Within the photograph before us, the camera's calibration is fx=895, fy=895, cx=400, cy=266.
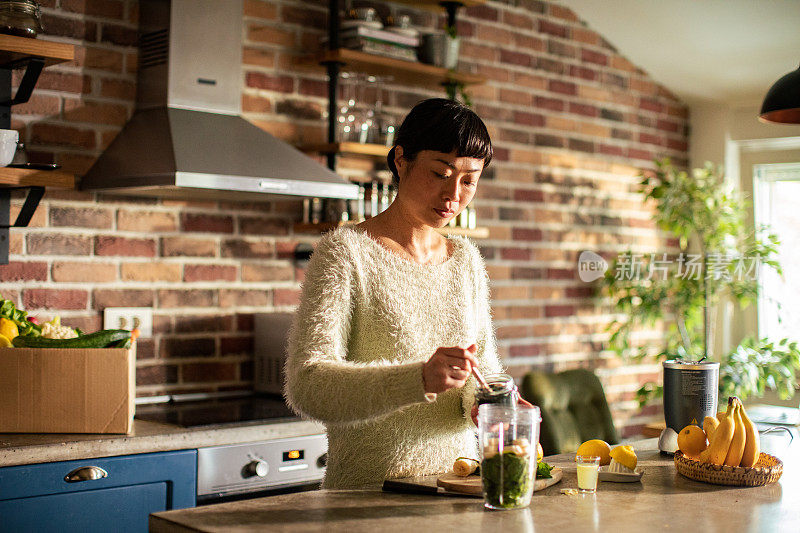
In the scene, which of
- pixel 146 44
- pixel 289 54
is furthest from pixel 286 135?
pixel 146 44

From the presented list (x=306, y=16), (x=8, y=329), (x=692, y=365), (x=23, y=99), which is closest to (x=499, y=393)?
(x=692, y=365)

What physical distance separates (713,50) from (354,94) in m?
1.79

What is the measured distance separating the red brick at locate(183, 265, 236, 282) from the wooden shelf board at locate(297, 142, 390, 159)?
0.52 meters

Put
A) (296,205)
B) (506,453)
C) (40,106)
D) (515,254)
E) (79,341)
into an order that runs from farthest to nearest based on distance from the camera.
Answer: (515,254), (296,205), (40,106), (79,341), (506,453)

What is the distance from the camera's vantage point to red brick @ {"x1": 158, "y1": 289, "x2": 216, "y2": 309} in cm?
301

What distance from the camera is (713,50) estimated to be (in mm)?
4125

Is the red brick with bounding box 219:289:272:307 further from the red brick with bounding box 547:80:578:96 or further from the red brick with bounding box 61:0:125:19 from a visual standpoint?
the red brick with bounding box 547:80:578:96

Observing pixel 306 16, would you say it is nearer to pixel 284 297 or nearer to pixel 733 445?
pixel 284 297

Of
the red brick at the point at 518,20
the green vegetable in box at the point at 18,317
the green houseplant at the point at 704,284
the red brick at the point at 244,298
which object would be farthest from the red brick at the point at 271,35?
the green houseplant at the point at 704,284

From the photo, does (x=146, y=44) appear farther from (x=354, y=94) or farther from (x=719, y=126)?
(x=719, y=126)

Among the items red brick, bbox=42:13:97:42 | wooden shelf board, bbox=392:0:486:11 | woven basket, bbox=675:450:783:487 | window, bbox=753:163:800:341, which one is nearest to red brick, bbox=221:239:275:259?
red brick, bbox=42:13:97:42

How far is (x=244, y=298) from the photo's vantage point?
3.20m

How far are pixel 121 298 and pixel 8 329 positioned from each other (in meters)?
0.50

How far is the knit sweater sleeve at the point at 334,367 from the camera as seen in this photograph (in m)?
1.55
